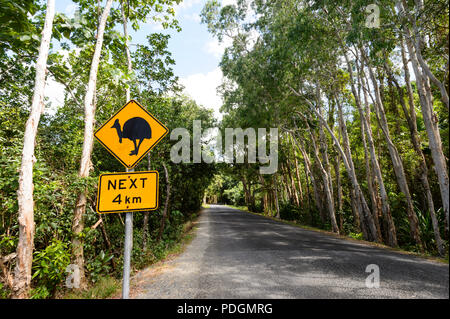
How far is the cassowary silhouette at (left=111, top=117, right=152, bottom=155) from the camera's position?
3271 mm

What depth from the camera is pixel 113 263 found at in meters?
6.71

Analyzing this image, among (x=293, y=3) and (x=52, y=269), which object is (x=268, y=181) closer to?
(x=293, y=3)

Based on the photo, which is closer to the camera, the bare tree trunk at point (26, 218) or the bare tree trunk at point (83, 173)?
the bare tree trunk at point (26, 218)

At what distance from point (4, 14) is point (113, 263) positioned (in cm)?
685

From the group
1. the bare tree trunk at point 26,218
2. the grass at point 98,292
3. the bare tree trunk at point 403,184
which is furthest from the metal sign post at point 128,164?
the bare tree trunk at point 403,184

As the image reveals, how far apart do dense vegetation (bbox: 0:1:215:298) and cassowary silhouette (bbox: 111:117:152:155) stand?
2345mm

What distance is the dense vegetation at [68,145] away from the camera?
438cm
